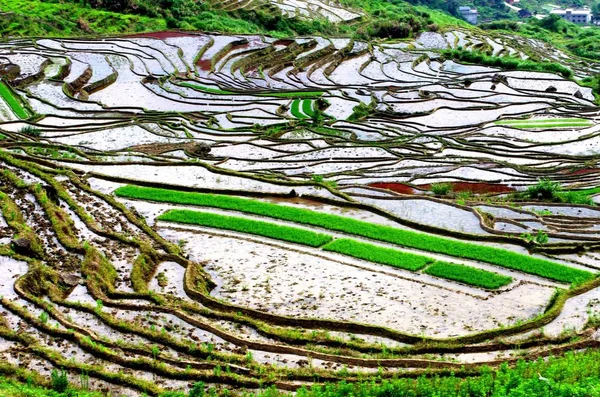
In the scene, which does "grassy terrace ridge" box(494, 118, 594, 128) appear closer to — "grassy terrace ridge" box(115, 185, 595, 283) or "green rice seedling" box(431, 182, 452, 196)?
"green rice seedling" box(431, 182, 452, 196)

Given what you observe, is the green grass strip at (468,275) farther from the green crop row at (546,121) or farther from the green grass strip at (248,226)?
the green crop row at (546,121)

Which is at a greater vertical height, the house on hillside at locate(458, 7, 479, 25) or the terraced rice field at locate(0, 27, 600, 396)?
the terraced rice field at locate(0, 27, 600, 396)

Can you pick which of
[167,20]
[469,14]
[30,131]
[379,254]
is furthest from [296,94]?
[469,14]

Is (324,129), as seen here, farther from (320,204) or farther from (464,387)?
(464,387)

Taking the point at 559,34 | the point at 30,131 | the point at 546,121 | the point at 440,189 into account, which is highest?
the point at 440,189

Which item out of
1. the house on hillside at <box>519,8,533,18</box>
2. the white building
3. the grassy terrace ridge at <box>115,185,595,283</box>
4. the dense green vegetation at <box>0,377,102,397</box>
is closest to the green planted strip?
the grassy terrace ridge at <box>115,185,595,283</box>

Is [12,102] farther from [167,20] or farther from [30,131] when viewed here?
[167,20]
